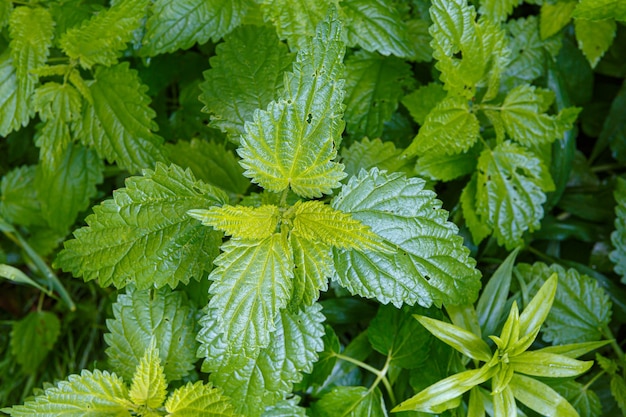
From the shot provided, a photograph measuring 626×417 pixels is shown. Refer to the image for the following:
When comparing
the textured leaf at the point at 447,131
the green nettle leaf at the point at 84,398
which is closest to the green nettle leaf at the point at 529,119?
the textured leaf at the point at 447,131

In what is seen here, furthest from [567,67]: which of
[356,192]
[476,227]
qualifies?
[356,192]

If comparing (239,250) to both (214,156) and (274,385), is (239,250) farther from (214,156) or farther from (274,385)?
(214,156)

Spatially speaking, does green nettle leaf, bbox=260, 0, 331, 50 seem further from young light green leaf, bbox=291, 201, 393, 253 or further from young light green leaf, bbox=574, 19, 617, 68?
young light green leaf, bbox=574, 19, 617, 68

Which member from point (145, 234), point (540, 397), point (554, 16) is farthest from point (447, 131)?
point (145, 234)

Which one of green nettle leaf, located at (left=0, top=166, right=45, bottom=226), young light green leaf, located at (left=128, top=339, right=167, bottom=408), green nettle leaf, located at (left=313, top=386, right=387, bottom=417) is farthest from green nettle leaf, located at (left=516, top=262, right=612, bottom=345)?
green nettle leaf, located at (left=0, top=166, right=45, bottom=226)

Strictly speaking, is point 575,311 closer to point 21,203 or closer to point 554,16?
point 554,16

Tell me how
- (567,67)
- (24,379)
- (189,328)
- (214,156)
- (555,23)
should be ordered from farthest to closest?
(24,379) < (567,67) < (555,23) < (214,156) < (189,328)
